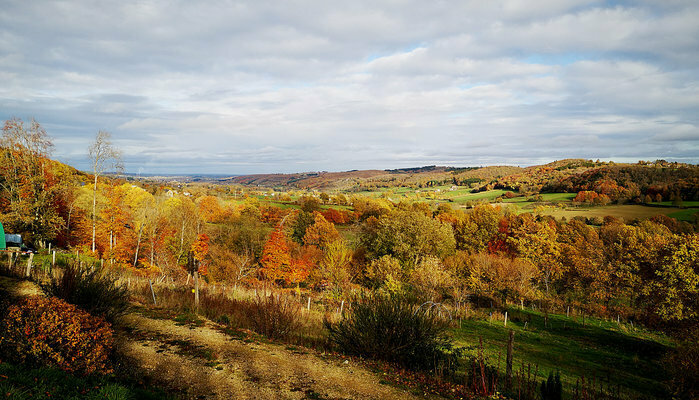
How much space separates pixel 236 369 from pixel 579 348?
24979mm

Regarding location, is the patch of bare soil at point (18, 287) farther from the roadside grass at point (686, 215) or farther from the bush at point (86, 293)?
the roadside grass at point (686, 215)

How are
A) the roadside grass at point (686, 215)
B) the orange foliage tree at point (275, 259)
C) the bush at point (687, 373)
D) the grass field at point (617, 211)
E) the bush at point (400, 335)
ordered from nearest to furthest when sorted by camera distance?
the bush at point (400, 335) → the bush at point (687, 373) → the orange foliage tree at point (275, 259) → the roadside grass at point (686, 215) → the grass field at point (617, 211)

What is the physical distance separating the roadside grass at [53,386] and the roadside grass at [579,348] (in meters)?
14.8

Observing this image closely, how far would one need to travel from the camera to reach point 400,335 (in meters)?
9.59

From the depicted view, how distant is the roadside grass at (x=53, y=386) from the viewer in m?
4.95

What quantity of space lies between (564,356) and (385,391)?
1932cm

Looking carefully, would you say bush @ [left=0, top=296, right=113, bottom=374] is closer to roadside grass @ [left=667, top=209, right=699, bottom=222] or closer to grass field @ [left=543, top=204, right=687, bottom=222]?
grass field @ [left=543, top=204, right=687, bottom=222]

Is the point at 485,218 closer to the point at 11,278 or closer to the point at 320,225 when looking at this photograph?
the point at 320,225

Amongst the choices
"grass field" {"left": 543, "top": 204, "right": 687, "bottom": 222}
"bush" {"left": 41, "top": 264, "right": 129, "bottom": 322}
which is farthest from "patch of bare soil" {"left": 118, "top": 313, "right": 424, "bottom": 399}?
"grass field" {"left": 543, "top": 204, "right": 687, "bottom": 222}

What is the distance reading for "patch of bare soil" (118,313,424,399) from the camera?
7.25 meters

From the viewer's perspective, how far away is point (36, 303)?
22.8 feet

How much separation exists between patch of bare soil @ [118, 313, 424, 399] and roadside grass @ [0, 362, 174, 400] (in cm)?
137

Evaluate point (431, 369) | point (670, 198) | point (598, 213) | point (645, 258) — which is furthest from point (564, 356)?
point (670, 198)

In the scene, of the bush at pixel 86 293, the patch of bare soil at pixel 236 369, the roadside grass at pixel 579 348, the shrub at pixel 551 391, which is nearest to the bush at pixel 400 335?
the patch of bare soil at pixel 236 369
